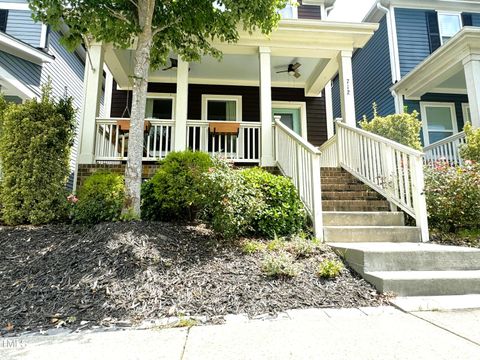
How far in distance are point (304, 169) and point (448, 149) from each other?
573 cm

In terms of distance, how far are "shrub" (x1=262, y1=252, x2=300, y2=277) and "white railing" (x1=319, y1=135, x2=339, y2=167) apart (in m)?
3.86

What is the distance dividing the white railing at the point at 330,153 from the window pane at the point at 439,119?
4511 mm

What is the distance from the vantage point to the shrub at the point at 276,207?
400 centimetres

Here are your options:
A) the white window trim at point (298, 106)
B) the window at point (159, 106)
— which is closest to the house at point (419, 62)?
the white window trim at point (298, 106)

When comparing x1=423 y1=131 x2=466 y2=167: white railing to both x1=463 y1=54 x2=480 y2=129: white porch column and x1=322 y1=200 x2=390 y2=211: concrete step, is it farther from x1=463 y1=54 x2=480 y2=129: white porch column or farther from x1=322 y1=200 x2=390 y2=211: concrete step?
x1=322 y1=200 x2=390 y2=211: concrete step

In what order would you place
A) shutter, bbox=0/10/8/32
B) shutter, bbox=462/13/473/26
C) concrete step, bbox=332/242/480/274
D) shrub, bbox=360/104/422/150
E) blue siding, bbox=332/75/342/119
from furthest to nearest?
1. blue siding, bbox=332/75/342/119
2. shutter, bbox=462/13/473/26
3. shutter, bbox=0/10/8/32
4. shrub, bbox=360/104/422/150
5. concrete step, bbox=332/242/480/274

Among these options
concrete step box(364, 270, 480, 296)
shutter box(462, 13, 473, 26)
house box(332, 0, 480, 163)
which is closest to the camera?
concrete step box(364, 270, 480, 296)

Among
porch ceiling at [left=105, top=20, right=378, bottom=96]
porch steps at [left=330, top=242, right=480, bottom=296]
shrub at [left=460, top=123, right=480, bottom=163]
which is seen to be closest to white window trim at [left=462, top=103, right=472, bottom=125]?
shrub at [left=460, top=123, right=480, bottom=163]

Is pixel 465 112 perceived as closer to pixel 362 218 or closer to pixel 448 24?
pixel 448 24

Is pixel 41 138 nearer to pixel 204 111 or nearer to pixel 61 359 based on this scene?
pixel 61 359

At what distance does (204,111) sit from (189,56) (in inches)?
127

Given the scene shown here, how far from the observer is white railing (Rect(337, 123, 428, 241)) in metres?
4.10

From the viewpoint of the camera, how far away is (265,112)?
6250mm

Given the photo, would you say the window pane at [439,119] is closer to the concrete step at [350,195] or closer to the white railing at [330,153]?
the white railing at [330,153]
